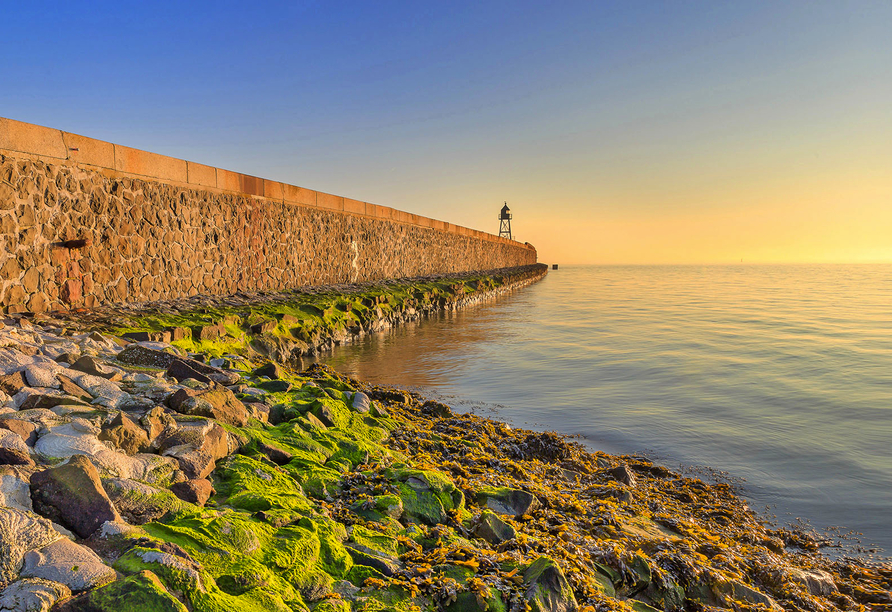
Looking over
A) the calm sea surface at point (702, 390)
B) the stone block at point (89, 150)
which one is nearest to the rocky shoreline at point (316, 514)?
the calm sea surface at point (702, 390)

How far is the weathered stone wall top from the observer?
642cm

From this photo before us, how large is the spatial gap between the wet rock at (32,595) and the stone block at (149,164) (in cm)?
788

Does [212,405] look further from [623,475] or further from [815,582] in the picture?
[815,582]

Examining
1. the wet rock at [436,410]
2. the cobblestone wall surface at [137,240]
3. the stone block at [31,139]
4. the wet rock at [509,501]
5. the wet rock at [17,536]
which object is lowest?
the wet rock at [436,410]

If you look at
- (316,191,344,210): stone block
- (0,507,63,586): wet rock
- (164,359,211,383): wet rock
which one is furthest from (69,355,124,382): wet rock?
(316,191,344,210): stone block

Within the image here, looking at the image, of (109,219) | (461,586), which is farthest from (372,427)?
(109,219)

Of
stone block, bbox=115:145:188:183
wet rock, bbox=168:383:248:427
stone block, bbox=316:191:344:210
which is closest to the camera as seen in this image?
wet rock, bbox=168:383:248:427

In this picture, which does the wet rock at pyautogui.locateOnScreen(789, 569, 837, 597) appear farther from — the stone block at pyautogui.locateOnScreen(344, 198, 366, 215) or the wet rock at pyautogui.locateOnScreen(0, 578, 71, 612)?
the stone block at pyautogui.locateOnScreen(344, 198, 366, 215)

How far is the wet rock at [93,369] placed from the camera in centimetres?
366

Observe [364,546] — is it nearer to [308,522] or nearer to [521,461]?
[308,522]

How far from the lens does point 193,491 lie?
243 centimetres

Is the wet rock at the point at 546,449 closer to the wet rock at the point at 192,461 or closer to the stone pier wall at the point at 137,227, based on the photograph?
the wet rock at the point at 192,461

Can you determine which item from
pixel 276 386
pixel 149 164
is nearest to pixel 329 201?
pixel 149 164

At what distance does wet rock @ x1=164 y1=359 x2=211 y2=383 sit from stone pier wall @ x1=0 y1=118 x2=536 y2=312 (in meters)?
3.53
